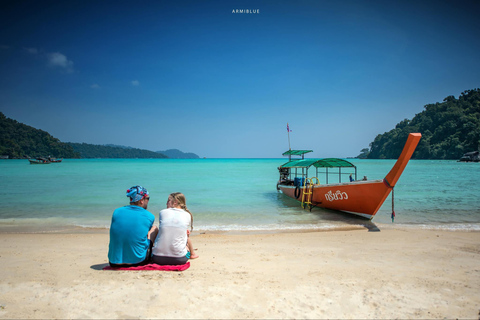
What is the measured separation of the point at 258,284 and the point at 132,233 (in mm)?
1995

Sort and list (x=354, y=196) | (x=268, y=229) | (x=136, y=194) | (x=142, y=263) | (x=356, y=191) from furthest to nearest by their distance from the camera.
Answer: (x=354, y=196)
(x=356, y=191)
(x=268, y=229)
(x=142, y=263)
(x=136, y=194)

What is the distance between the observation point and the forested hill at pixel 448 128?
241 ft

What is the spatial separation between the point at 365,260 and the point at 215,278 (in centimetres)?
297

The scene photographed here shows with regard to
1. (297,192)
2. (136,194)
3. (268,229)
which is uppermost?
(136,194)

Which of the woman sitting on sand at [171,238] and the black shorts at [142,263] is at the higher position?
the woman sitting on sand at [171,238]

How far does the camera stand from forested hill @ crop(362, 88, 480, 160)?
241 ft

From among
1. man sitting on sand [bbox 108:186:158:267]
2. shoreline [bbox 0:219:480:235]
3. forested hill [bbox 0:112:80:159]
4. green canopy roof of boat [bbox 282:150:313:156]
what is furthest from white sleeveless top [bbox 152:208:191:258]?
forested hill [bbox 0:112:80:159]

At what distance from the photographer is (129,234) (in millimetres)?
3877

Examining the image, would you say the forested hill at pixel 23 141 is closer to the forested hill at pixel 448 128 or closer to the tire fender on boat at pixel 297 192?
the tire fender on boat at pixel 297 192

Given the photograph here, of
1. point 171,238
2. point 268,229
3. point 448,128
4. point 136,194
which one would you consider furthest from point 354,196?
point 448,128

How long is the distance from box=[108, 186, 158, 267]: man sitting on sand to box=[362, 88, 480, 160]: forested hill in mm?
91870

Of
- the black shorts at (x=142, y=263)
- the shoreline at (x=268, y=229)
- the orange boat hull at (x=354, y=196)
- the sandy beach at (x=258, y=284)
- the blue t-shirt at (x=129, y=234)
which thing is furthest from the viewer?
the orange boat hull at (x=354, y=196)

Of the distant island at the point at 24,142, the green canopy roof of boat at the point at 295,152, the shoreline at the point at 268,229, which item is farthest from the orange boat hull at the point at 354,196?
the distant island at the point at 24,142

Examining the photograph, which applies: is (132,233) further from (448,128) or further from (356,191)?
(448,128)
